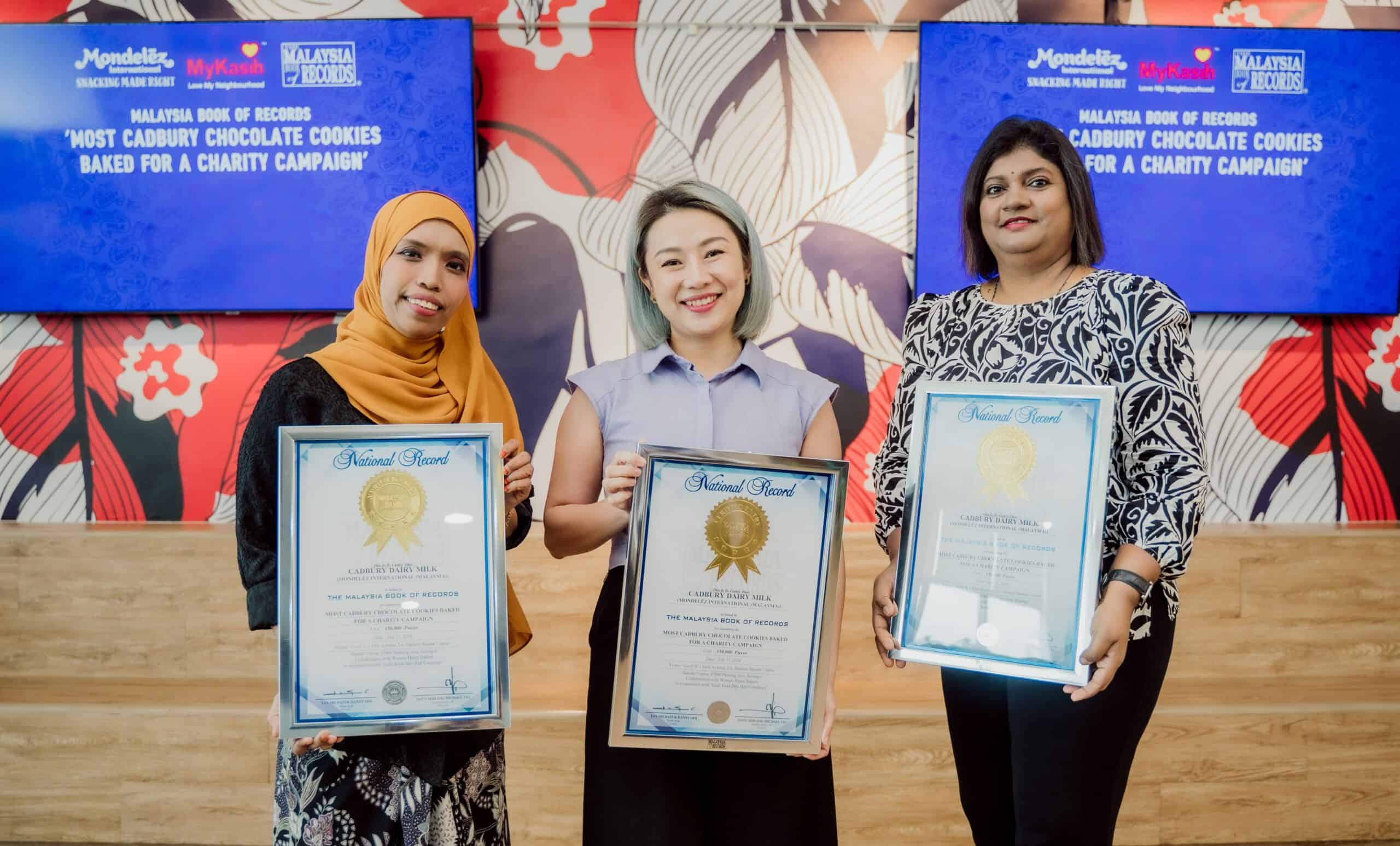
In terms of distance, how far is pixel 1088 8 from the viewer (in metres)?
2.72

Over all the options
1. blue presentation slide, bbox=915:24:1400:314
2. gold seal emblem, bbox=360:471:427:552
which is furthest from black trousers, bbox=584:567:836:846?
blue presentation slide, bbox=915:24:1400:314

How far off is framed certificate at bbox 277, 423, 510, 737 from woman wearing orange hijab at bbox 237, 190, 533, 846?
0.07 meters

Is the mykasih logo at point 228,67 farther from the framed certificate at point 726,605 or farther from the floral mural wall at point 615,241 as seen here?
the framed certificate at point 726,605

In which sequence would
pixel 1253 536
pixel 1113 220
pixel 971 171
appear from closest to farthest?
pixel 971 171
pixel 1253 536
pixel 1113 220

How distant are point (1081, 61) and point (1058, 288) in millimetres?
1774

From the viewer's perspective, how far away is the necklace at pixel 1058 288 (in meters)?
1.26

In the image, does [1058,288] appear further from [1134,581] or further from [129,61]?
[129,61]

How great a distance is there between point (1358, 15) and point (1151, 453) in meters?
2.56

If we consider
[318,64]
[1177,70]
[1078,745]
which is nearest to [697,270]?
[1078,745]

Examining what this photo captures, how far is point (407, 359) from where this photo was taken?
1.29 metres

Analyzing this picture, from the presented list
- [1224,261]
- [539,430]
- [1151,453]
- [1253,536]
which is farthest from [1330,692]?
[539,430]

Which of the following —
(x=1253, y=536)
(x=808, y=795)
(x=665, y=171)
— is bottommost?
(x=808, y=795)

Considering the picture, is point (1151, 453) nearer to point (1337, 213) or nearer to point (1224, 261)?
point (1224, 261)
